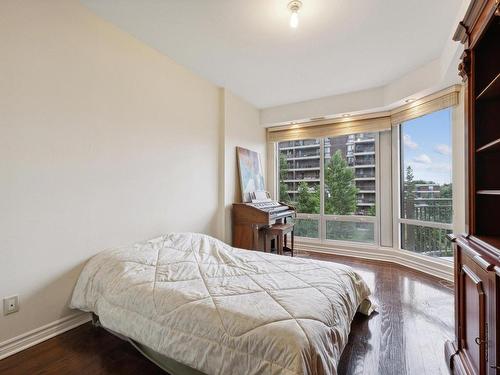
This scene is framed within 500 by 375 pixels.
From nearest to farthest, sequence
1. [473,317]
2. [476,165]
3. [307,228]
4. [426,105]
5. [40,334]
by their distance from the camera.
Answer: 1. [473,317]
2. [476,165]
3. [40,334]
4. [426,105]
5. [307,228]

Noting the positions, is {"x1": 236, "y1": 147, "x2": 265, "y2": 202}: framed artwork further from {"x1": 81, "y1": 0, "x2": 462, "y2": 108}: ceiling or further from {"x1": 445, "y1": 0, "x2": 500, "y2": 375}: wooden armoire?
{"x1": 445, "y1": 0, "x2": 500, "y2": 375}: wooden armoire

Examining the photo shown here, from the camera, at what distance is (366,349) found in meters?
1.78

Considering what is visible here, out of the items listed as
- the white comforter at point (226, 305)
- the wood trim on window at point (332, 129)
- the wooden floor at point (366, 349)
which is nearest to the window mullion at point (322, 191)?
the wood trim on window at point (332, 129)

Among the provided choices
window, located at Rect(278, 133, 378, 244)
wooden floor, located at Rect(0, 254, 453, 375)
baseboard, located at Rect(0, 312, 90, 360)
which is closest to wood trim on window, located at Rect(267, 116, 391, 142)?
window, located at Rect(278, 133, 378, 244)

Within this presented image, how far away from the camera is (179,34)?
2406 millimetres

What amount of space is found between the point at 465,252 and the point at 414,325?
3.35 ft

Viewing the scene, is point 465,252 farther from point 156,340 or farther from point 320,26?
point 320,26

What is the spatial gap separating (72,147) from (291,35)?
7.13 ft

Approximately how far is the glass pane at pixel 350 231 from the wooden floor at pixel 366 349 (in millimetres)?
1634

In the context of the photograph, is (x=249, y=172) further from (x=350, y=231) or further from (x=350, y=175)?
(x=350, y=231)

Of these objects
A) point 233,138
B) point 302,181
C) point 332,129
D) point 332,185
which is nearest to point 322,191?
point 332,185

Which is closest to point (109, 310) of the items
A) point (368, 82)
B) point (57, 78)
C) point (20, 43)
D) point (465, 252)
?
point (57, 78)

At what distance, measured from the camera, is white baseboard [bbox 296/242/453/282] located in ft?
10.4

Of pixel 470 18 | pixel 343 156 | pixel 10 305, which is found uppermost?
pixel 470 18
